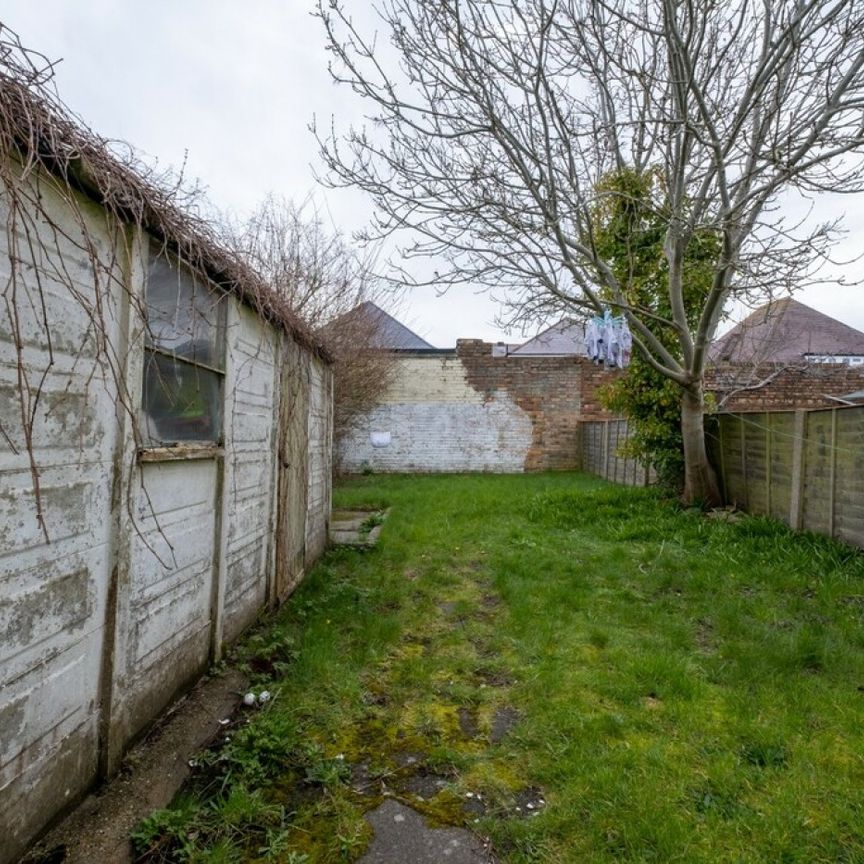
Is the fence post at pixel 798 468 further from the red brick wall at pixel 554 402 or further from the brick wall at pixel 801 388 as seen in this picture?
the red brick wall at pixel 554 402

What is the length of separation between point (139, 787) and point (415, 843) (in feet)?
3.24

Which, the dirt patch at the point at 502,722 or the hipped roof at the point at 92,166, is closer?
the hipped roof at the point at 92,166

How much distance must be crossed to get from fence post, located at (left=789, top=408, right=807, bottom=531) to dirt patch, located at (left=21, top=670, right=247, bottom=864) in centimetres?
523

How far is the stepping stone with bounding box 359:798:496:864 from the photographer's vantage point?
1625 mm

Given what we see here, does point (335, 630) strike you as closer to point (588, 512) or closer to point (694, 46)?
point (588, 512)

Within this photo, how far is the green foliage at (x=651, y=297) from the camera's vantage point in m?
6.98

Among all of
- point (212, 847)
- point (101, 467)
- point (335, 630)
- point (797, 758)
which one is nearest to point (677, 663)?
point (797, 758)

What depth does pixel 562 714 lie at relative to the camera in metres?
2.40

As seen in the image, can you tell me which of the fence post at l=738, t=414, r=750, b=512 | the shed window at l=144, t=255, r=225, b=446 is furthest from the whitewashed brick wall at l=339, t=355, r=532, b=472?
the shed window at l=144, t=255, r=225, b=446

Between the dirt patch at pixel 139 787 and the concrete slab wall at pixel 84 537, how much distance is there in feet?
0.19

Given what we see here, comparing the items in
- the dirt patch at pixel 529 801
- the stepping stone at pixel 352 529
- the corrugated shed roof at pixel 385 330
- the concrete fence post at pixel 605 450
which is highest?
the corrugated shed roof at pixel 385 330

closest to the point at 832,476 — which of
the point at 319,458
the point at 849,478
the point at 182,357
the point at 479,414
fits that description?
the point at 849,478

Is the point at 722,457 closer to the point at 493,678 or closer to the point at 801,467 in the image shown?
the point at 801,467

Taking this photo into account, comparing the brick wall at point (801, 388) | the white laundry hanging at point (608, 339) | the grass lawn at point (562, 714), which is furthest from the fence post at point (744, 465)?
the brick wall at point (801, 388)
